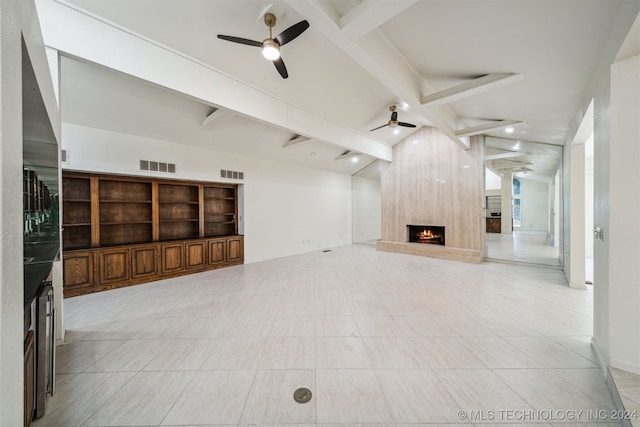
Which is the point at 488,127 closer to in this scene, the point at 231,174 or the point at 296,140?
the point at 296,140

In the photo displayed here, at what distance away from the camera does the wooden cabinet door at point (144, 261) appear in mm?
4383

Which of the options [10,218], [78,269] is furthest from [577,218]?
[78,269]

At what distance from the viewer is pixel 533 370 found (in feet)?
6.51

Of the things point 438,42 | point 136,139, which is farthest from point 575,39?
point 136,139

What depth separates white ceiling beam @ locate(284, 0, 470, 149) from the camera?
2055 mm

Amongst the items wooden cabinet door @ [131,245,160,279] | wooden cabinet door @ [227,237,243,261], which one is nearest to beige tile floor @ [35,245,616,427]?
wooden cabinet door @ [131,245,160,279]

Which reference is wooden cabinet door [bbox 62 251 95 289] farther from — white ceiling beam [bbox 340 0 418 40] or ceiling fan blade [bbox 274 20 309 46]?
white ceiling beam [bbox 340 0 418 40]

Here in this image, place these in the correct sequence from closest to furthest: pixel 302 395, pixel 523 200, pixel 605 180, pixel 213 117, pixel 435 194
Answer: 1. pixel 302 395
2. pixel 605 180
3. pixel 213 117
4. pixel 435 194
5. pixel 523 200

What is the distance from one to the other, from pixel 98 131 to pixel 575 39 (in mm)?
6714

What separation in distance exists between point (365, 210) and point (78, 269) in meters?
8.40

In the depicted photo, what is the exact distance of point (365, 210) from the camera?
31.6 ft

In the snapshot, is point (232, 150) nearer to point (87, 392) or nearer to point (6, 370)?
point (87, 392)

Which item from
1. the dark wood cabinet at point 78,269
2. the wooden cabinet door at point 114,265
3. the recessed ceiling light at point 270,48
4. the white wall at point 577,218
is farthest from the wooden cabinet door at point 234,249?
the white wall at point 577,218

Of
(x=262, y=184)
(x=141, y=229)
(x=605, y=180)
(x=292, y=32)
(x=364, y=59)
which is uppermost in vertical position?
(x=292, y=32)
